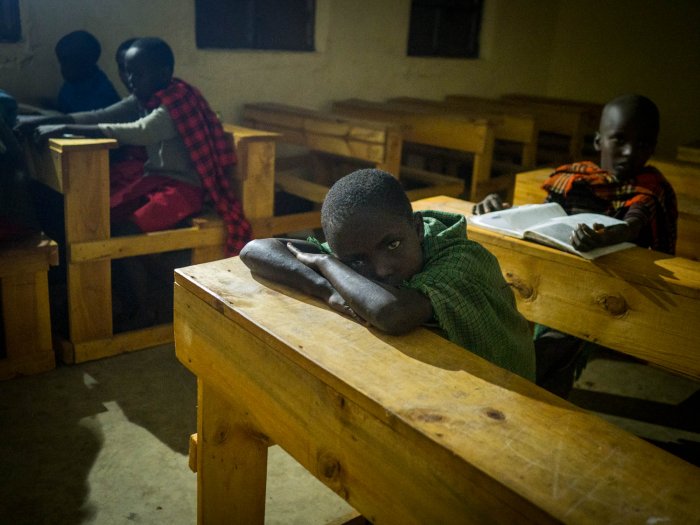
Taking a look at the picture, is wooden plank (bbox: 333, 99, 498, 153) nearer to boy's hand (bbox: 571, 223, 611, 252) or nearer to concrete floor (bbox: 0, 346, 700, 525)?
concrete floor (bbox: 0, 346, 700, 525)

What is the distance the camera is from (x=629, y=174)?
2.73 meters

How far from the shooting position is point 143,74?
11.0 ft

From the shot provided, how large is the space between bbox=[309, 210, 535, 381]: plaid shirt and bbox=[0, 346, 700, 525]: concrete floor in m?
0.95

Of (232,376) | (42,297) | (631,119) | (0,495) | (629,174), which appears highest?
(631,119)

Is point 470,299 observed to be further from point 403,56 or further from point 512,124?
point 403,56

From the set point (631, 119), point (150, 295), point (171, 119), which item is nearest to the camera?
point (631, 119)

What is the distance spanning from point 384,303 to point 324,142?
297 cm

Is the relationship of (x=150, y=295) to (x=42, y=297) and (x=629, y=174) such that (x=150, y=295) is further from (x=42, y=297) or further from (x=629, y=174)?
(x=629, y=174)

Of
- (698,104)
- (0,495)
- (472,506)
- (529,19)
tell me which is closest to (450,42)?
(529,19)

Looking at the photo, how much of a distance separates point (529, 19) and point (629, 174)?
4.78m

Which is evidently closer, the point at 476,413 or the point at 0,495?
the point at 476,413

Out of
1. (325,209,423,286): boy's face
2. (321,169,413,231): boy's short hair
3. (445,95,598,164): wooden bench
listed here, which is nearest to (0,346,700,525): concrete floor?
(325,209,423,286): boy's face

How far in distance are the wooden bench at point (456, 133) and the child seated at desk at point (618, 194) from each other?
1.59 m

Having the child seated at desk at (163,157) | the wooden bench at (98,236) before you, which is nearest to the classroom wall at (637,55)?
the wooden bench at (98,236)
